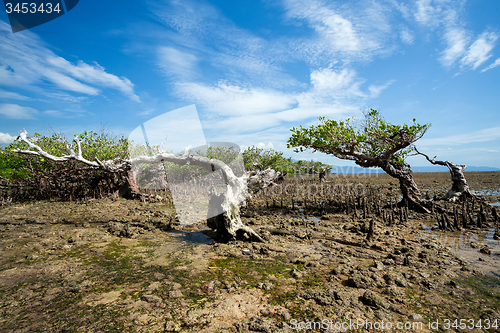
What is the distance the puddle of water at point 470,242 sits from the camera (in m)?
5.03

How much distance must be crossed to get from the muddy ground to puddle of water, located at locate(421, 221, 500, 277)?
0.11m

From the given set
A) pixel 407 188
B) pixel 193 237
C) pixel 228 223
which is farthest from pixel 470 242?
pixel 193 237

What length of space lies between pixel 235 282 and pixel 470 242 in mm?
7026

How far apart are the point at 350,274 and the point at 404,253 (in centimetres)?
220

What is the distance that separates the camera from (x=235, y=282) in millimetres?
4141

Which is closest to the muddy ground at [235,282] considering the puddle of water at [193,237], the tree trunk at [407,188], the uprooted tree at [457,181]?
the puddle of water at [193,237]

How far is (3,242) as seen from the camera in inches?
237

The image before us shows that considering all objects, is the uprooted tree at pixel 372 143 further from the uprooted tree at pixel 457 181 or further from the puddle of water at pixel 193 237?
the puddle of water at pixel 193 237

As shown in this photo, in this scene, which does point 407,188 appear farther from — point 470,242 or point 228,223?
point 228,223

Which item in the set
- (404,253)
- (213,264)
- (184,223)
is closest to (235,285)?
(213,264)

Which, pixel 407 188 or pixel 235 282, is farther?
pixel 407 188

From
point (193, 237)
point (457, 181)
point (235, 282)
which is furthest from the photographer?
point (457, 181)

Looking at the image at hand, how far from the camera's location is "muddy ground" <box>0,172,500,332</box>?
3.10m

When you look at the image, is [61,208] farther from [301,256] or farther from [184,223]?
[301,256]
